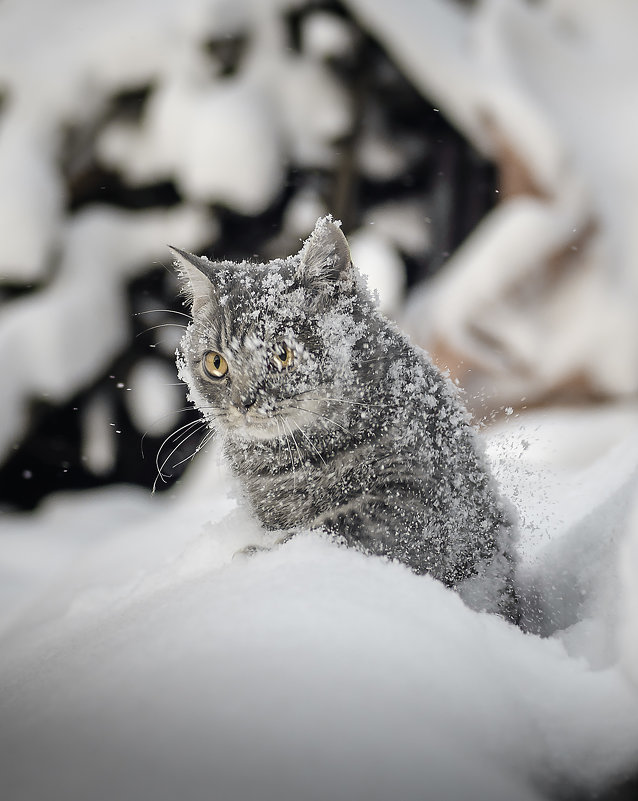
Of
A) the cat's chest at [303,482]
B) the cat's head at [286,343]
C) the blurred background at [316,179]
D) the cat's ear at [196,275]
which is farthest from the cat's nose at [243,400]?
the blurred background at [316,179]

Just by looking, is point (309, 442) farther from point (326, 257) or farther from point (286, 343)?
point (326, 257)

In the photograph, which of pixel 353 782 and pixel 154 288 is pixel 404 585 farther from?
pixel 154 288

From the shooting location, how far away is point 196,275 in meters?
1.00

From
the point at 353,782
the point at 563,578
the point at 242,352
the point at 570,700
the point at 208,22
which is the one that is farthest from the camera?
the point at 208,22

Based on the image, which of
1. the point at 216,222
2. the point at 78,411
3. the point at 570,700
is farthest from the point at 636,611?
the point at 78,411

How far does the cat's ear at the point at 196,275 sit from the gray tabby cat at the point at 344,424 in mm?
45

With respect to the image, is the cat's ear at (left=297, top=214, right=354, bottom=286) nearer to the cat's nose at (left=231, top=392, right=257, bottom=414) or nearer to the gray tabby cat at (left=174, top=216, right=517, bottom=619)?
the gray tabby cat at (left=174, top=216, right=517, bottom=619)

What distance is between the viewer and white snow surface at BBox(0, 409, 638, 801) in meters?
0.46

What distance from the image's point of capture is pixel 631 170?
2.02 m

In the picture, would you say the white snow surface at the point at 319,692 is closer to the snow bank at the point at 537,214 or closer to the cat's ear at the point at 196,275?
the cat's ear at the point at 196,275

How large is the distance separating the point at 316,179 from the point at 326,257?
3.72 ft

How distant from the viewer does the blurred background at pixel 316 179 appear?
1876 millimetres

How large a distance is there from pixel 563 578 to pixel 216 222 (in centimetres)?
146

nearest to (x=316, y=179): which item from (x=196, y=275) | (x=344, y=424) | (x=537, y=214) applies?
(x=537, y=214)
